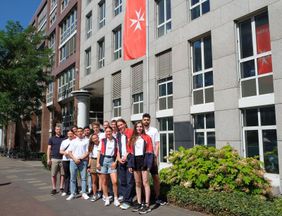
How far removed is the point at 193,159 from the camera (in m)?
8.23

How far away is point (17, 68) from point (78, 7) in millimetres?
7413

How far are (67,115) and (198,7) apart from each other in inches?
764

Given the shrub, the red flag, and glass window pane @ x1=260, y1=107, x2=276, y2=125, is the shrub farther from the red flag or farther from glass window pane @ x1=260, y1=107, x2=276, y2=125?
the red flag

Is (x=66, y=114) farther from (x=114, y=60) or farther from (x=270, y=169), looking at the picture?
(x=270, y=169)

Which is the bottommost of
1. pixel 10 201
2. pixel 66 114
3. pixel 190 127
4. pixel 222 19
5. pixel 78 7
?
pixel 10 201

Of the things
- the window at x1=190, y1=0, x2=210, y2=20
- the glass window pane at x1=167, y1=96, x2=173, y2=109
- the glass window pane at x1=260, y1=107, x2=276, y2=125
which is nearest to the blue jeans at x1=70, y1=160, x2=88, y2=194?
the glass window pane at x1=260, y1=107, x2=276, y2=125

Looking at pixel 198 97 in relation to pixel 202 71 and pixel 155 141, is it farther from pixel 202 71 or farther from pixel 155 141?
pixel 155 141

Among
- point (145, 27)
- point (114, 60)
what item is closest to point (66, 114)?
point (114, 60)

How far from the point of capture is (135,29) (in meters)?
13.3

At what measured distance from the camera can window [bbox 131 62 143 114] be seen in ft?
55.8

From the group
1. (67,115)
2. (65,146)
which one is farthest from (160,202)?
(67,115)

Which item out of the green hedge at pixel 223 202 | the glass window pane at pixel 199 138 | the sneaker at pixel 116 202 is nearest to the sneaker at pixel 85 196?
the sneaker at pixel 116 202

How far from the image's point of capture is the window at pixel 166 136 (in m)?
14.4

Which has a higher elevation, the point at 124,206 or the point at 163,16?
the point at 163,16
